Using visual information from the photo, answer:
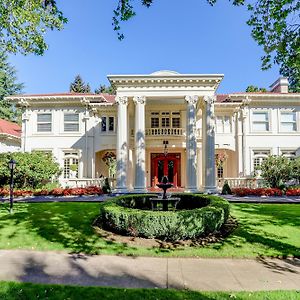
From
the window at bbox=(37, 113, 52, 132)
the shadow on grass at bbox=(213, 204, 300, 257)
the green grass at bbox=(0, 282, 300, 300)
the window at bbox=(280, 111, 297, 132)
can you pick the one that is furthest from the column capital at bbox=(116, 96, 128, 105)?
the green grass at bbox=(0, 282, 300, 300)

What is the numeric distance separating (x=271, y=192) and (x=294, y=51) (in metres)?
11.9

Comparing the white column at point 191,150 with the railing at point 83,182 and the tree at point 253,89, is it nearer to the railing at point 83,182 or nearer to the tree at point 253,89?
the railing at point 83,182

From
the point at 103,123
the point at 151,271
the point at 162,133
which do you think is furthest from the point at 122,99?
the point at 151,271

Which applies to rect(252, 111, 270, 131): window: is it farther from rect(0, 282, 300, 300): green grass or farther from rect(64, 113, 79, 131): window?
rect(0, 282, 300, 300): green grass

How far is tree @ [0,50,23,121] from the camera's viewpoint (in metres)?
43.8

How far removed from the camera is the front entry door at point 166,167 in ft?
82.1

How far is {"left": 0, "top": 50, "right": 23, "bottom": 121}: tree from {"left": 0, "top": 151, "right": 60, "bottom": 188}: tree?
2592cm

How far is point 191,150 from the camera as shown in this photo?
19359mm

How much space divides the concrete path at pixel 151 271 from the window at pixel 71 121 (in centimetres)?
1839

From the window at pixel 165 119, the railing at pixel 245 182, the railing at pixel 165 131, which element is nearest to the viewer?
the railing at pixel 245 182

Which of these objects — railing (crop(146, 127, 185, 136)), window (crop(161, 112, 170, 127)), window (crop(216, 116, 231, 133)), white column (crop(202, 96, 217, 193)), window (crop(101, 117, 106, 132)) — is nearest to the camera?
white column (crop(202, 96, 217, 193))

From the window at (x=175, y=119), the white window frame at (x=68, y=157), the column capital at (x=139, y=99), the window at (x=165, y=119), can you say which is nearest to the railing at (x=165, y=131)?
the window at (x=175, y=119)

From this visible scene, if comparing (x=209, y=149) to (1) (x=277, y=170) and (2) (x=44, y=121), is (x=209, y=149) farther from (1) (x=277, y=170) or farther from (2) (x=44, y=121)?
(2) (x=44, y=121)

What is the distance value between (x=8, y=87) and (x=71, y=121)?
31055 mm
